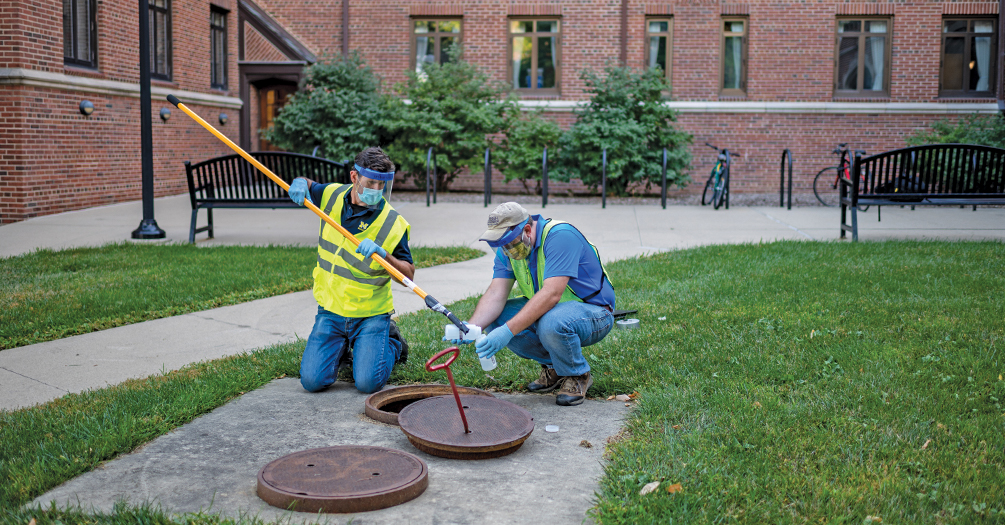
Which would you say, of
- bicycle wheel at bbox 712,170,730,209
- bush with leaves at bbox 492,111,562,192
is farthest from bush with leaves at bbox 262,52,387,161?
bicycle wheel at bbox 712,170,730,209

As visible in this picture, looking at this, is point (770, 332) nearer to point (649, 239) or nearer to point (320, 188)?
point (320, 188)

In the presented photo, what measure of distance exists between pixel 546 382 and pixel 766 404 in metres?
1.17

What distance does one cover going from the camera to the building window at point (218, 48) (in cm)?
1777

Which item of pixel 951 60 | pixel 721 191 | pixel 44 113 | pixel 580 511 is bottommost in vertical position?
pixel 580 511

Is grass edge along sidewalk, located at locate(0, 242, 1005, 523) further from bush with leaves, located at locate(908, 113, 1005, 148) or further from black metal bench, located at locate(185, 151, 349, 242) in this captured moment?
bush with leaves, located at locate(908, 113, 1005, 148)

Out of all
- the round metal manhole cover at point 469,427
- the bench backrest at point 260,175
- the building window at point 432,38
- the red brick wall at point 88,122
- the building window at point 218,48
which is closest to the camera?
the round metal manhole cover at point 469,427

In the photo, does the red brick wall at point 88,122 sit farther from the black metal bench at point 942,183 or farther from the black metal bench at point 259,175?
the black metal bench at point 942,183

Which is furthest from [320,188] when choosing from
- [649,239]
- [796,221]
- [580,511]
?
[796,221]

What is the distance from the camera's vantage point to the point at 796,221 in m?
12.4

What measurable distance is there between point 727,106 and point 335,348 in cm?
1596

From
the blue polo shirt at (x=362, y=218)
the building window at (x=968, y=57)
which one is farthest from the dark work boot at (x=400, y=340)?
the building window at (x=968, y=57)

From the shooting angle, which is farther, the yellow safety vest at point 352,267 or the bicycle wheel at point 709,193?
the bicycle wheel at point 709,193

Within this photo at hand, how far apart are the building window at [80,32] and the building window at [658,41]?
11.2 meters

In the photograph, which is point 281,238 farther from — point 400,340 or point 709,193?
point 709,193
